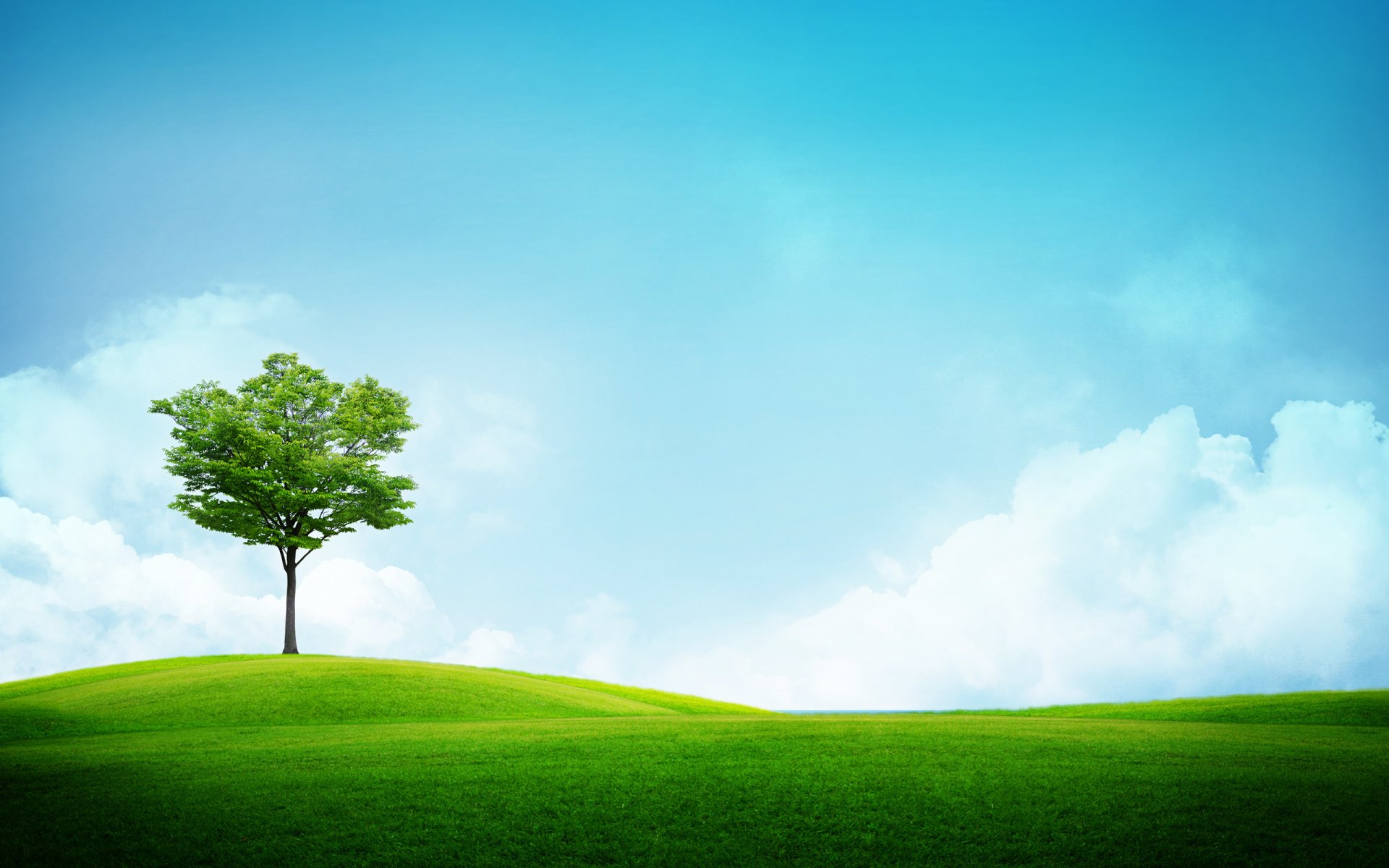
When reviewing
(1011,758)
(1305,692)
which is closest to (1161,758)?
(1011,758)

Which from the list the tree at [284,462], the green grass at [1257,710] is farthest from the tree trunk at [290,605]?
the green grass at [1257,710]

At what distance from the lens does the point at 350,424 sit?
4922cm

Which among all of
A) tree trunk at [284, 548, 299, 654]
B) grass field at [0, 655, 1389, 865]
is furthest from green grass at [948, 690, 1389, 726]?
tree trunk at [284, 548, 299, 654]

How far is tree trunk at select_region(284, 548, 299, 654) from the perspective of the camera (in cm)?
4506

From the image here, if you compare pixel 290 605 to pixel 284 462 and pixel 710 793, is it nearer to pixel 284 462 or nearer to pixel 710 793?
pixel 284 462

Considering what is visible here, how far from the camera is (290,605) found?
150ft

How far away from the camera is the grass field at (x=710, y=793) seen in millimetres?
13359

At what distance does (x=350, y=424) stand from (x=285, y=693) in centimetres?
2123

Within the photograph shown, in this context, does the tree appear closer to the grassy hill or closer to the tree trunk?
the tree trunk

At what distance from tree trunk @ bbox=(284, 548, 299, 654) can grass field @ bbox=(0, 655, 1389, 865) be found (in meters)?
19.4

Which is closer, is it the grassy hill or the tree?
the grassy hill

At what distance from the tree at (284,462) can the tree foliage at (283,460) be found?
0.17ft

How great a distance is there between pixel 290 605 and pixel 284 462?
7946mm

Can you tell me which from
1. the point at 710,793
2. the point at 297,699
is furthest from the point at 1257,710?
the point at 297,699
